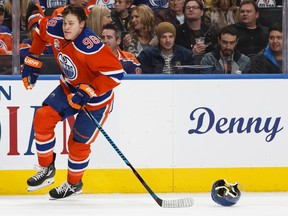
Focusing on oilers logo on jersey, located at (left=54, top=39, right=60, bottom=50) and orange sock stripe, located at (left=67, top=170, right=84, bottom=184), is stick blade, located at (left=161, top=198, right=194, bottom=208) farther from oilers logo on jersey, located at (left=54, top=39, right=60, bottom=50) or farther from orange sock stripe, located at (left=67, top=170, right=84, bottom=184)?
oilers logo on jersey, located at (left=54, top=39, right=60, bottom=50)

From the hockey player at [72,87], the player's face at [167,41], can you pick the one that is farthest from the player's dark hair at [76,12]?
the player's face at [167,41]

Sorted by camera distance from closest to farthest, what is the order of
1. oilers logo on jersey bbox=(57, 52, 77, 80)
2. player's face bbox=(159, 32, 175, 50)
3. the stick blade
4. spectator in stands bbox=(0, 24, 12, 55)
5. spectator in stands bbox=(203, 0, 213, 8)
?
1. the stick blade
2. oilers logo on jersey bbox=(57, 52, 77, 80)
3. spectator in stands bbox=(0, 24, 12, 55)
4. player's face bbox=(159, 32, 175, 50)
5. spectator in stands bbox=(203, 0, 213, 8)

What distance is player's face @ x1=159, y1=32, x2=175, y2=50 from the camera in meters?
5.62

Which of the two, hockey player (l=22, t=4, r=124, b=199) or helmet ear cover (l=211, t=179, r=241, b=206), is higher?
hockey player (l=22, t=4, r=124, b=199)

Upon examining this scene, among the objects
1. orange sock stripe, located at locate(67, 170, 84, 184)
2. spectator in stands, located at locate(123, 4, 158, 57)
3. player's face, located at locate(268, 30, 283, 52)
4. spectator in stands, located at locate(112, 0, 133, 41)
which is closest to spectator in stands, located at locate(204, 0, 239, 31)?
player's face, located at locate(268, 30, 283, 52)

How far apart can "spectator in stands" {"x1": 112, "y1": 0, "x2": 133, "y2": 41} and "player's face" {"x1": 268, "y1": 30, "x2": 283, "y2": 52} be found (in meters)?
0.97

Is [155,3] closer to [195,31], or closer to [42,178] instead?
[195,31]

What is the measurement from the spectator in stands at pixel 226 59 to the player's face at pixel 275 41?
7.1 inches

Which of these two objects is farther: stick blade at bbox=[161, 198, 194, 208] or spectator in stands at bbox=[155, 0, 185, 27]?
spectator in stands at bbox=[155, 0, 185, 27]

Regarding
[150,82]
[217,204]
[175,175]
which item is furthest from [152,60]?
[217,204]

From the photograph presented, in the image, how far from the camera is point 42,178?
4969 millimetres

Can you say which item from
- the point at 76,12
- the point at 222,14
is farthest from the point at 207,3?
the point at 76,12

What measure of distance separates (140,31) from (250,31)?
0.74 m

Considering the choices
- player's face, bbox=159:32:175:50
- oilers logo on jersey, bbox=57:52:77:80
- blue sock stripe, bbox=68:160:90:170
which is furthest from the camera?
player's face, bbox=159:32:175:50
